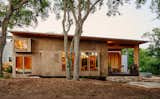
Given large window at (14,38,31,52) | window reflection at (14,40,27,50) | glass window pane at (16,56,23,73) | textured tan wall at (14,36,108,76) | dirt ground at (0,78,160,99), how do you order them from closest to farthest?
dirt ground at (0,78,160,99) → large window at (14,38,31,52) → window reflection at (14,40,27,50) → textured tan wall at (14,36,108,76) → glass window pane at (16,56,23,73)

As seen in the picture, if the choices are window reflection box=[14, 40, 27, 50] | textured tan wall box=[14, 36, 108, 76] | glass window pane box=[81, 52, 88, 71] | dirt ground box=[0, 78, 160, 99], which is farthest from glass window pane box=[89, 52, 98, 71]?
dirt ground box=[0, 78, 160, 99]

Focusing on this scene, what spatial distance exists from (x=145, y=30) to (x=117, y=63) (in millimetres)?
10064

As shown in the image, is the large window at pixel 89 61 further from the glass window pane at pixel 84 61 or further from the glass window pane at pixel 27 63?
the glass window pane at pixel 27 63

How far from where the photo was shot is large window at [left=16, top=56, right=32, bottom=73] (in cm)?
2261

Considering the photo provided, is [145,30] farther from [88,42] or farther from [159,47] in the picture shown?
[88,42]

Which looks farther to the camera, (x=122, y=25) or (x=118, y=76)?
(x=122, y=25)

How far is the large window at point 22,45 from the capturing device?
22047 mm

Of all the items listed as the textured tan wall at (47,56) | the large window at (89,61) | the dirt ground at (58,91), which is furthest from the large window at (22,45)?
the dirt ground at (58,91)

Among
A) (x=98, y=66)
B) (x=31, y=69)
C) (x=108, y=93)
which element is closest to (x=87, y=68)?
(x=98, y=66)

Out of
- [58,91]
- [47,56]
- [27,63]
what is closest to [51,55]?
[47,56]

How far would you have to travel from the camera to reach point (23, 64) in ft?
74.2

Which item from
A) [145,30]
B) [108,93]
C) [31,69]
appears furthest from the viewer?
[145,30]

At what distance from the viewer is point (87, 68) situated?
23.6 m

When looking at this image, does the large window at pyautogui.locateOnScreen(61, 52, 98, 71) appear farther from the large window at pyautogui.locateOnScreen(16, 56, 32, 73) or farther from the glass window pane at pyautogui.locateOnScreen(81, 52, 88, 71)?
the large window at pyautogui.locateOnScreen(16, 56, 32, 73)
